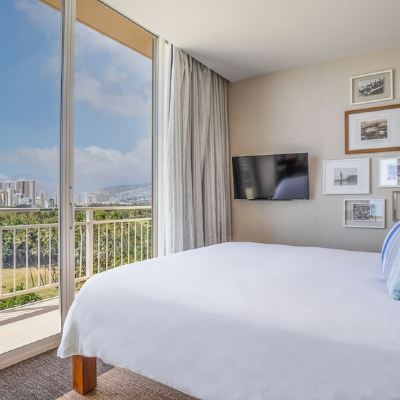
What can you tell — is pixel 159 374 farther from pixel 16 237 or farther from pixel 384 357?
pixel 16 237

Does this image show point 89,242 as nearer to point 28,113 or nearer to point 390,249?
point 28,113

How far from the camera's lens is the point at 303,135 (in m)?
3.69

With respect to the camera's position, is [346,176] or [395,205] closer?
[395,205]

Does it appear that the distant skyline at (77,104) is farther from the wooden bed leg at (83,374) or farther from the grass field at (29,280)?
the wooden bed leg at (83,374)

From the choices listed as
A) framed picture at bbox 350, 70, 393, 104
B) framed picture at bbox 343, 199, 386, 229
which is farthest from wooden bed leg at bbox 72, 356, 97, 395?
framed picture at bbox 350, 70, 393, 104

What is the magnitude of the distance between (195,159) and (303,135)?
123cm

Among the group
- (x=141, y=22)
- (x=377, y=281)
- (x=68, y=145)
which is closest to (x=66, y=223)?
(x=68, y=145)

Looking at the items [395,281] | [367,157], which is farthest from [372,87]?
[395,281]

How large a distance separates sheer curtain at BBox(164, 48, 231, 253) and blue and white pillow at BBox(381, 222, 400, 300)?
6.55 ft

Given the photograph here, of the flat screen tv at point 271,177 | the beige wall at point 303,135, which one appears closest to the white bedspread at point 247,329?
the beige wall at point 303,135

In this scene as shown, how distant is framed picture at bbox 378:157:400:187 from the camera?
3197 millimetres

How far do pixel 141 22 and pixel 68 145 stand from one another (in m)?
1.30

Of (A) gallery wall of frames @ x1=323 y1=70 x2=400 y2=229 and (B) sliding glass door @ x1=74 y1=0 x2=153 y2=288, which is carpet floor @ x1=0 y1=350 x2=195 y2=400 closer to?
(B) sliding glass door @ x1=74 y1=0 x2=153 y2=288

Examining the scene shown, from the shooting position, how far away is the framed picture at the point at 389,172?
3.20 meters
